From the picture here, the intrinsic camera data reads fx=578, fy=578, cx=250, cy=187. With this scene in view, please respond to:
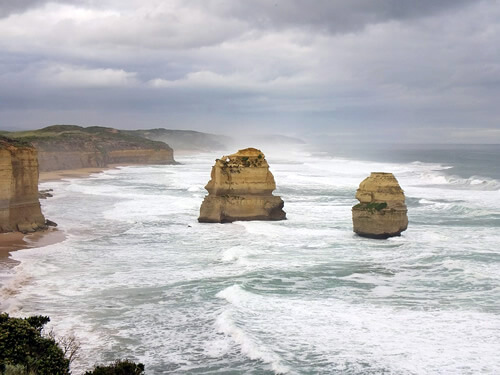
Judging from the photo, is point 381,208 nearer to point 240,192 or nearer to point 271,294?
point 240,192

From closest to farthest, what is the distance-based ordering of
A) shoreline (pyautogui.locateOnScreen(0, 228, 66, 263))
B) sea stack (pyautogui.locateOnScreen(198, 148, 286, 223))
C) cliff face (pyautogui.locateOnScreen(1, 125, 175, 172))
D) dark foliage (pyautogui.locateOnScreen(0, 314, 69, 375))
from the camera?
dark foliage (pyautogui.locateOnScreen(0, 314, 69, 375)), shoreline (pyautogui.locateOnScreen(0, 228, 66, 263)), sea stack (pyautogui.locateOnScreen(198, 148, 286, 223)), cliff face (pyautogui.locateOnScreen(1, 125, 175, 172))

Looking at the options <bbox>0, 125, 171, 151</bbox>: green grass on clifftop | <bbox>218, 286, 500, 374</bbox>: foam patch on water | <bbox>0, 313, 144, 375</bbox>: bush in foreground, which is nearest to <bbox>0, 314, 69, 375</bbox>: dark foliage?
<bbox>0, 313, 144, 375</bbox>: bush in foreground

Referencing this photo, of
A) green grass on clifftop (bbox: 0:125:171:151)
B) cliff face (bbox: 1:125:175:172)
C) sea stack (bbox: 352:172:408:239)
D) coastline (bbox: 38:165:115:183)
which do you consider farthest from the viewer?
green grass on clifftop (bbox: 0:125:171:151)

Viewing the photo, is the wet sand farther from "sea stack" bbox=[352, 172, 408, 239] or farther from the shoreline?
"sea stack" bbox=[352, 172, 408, 239]

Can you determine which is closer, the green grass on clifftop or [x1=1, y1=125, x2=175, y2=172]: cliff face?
[x1=1, y1=125, x2=175, y2=172]: cliff face

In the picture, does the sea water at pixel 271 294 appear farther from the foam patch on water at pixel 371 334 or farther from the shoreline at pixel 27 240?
the shoreline at pixel 27 240

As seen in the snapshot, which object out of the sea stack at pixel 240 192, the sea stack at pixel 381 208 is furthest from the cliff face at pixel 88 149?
the sea stack at pixel 381 208
